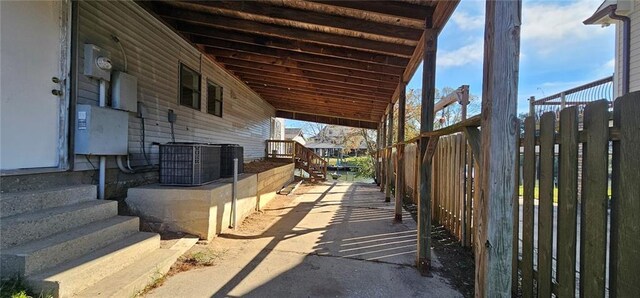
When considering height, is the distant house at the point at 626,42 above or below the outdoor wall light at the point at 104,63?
above

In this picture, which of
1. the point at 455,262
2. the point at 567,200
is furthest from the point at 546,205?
the point at 455,262

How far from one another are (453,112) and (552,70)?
6.82 meters

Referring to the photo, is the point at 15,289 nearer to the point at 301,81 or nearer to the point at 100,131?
the point at 100,131

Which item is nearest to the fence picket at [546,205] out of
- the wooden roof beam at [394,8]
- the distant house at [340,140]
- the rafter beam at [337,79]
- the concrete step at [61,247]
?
the wooden roof beam at [394,8]

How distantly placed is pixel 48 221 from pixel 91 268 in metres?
0.61

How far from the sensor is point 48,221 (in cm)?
266

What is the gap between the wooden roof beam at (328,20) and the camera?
169 inches

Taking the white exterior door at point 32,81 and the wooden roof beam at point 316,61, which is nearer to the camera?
the white exterior door at point 32,81

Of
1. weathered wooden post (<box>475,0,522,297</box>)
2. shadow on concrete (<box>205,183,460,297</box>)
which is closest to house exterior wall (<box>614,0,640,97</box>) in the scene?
shadow on concrete (<box>205,183,460,297</box>)

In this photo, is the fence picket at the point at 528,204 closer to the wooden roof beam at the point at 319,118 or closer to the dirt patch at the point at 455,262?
the dirt patch at the point at 455,262

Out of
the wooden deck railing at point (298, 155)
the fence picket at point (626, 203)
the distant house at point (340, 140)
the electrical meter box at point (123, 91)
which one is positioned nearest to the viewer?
the fence picket at point (626, 203)

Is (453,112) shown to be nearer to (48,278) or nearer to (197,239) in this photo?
(197,239)

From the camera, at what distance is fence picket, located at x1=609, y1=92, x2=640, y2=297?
5.06 ft

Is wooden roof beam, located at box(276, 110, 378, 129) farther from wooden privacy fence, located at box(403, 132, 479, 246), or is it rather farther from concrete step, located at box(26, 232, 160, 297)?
concrete step, located at box(26, 232, 160, 297)
